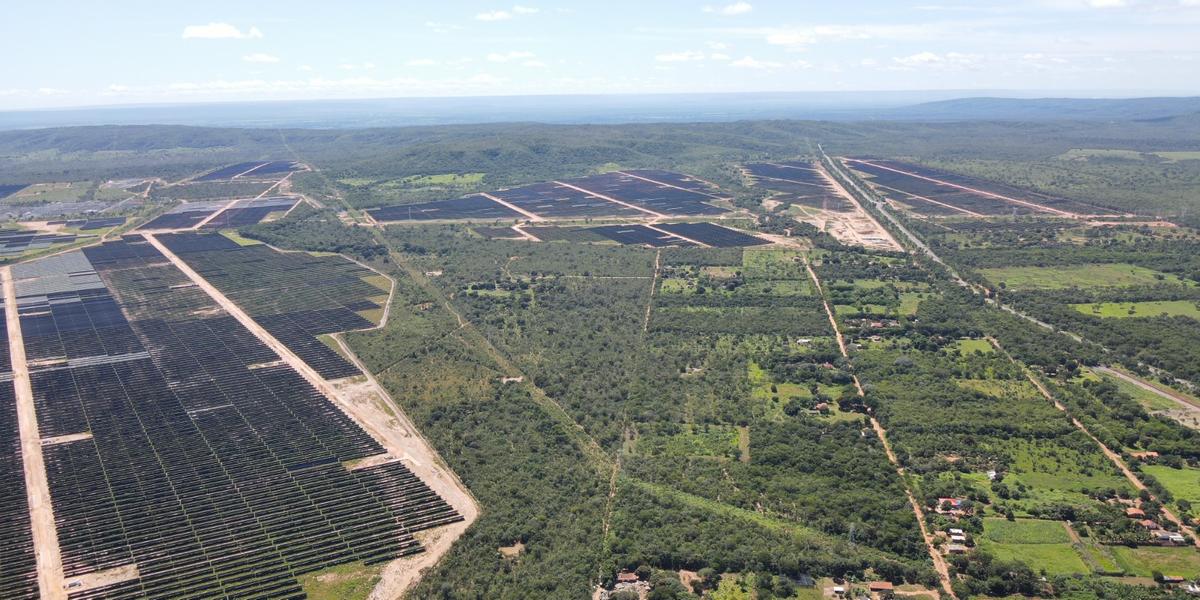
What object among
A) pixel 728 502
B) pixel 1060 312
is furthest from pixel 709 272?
pixel 728 502

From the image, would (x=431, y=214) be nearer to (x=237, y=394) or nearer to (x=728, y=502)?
(x=237, y=394)

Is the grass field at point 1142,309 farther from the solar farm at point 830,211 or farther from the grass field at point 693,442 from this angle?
the grass field at point 693,442

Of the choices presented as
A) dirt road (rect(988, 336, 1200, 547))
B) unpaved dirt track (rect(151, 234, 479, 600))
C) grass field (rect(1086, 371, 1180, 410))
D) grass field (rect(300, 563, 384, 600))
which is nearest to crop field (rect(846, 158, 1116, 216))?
grass field (rect(1086, 371, 1180, 410))

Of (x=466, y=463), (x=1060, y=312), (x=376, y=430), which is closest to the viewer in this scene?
(x=466, y=463)

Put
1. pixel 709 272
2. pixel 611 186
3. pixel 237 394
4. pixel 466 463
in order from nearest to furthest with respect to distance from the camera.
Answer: pixel 466 463
pixel 237 394
pixel 709 272
pixel 611 186

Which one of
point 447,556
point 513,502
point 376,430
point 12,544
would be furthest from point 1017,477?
point 12,544

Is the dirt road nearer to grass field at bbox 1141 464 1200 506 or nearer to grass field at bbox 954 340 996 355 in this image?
grass field at bbox 954 340 996 355

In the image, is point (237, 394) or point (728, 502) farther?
point (237, 394)
